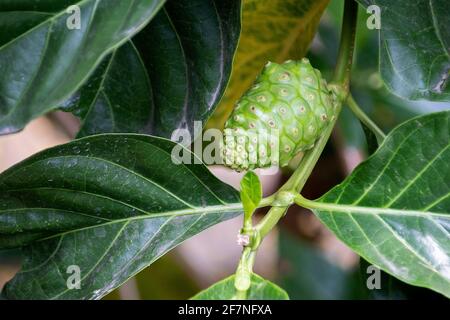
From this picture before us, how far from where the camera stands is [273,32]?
1111 millimetres

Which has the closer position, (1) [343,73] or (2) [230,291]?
(2) [230,291]

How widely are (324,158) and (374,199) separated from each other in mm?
932

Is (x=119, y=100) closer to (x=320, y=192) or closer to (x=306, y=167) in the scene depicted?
(x=306, y=167)

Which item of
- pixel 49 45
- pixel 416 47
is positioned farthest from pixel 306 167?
pixel 49 45

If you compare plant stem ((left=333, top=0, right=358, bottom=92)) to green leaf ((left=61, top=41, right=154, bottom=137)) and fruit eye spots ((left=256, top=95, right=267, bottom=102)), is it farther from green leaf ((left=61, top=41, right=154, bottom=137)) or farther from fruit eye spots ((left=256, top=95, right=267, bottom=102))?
green leaf ((left=61, top=41, right=154, bottom=137))

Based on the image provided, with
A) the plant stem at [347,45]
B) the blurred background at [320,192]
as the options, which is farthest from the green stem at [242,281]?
the blurred background at [320,192]

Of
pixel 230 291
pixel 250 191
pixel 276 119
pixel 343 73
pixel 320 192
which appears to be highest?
pixel 320 192

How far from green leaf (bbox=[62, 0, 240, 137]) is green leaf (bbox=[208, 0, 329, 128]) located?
0.73ft

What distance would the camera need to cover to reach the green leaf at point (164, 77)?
816mm

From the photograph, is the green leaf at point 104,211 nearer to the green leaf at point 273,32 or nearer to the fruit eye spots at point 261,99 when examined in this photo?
the fruit eye spots at point 261,99

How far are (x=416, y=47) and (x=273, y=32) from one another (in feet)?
1.26

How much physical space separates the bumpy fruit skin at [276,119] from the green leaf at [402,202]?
0.25ft

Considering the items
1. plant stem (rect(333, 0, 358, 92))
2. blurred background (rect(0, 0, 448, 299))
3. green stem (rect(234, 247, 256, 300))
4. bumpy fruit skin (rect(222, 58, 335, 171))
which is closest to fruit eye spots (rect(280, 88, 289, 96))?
bumpy fruit skin (rect(222, 58, 335, 171))

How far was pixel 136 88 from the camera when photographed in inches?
34.3
